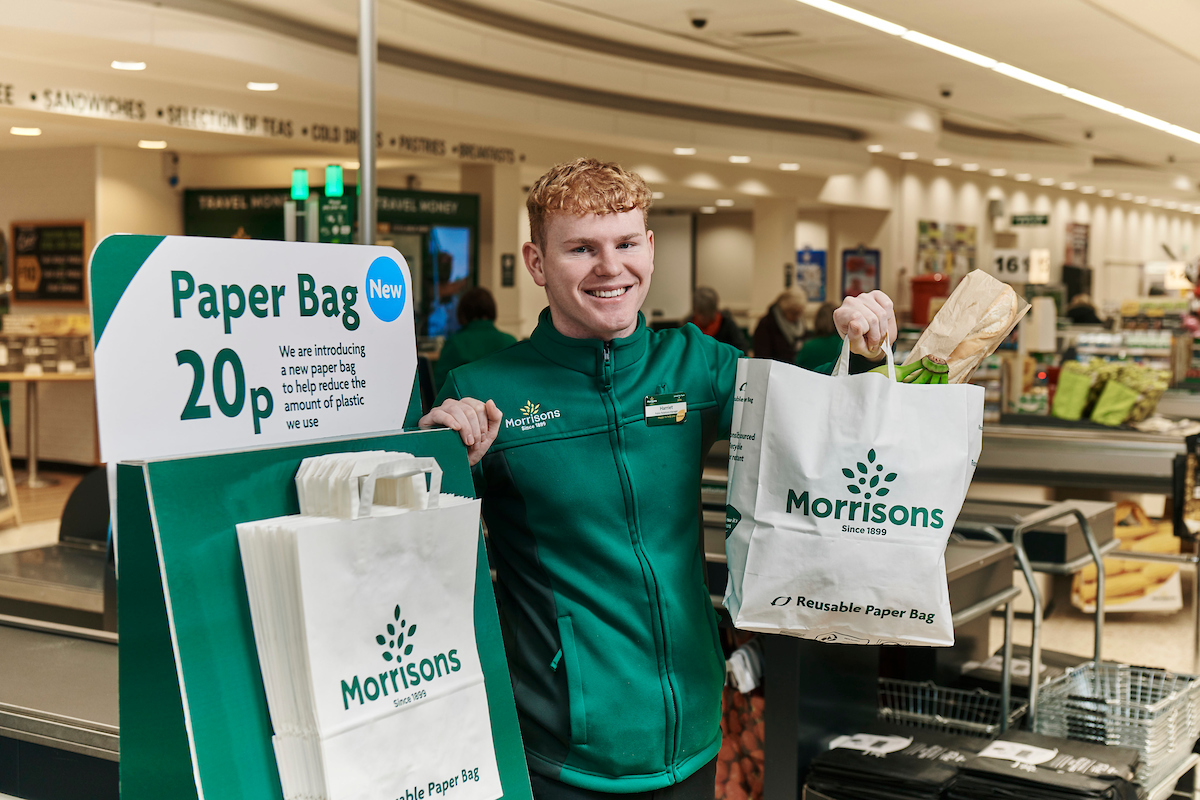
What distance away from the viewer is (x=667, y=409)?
1779 millimetres

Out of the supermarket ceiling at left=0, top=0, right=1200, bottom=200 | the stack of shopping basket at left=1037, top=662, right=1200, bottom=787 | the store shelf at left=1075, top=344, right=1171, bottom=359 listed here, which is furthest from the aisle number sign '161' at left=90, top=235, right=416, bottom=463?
the store shelf at left=1075, top=344, right=1171, bottom=359

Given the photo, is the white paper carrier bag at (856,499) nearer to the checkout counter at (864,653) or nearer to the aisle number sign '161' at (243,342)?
the aisle number sign '161' at (243,342)

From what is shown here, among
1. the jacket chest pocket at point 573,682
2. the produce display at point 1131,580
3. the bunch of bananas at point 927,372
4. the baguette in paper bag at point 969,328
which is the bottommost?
the produce display at point 1131,580

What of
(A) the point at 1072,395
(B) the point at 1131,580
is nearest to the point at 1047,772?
(B) the point at 1131,580

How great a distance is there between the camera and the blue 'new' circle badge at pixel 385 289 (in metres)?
1.68

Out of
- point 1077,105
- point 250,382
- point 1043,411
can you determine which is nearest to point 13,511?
point 1043,411

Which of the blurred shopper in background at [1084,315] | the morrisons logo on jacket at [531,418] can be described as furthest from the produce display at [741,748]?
the blurred shopper in background at [1084,315]

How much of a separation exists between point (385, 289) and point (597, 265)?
12.9 inches

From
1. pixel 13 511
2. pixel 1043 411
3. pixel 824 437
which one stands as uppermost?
pixel 824 437

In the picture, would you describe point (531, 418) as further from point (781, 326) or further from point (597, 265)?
point (781, 326)

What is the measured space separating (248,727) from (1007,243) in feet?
65.6

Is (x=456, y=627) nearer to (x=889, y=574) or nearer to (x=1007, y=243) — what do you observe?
(x=889, y=574)

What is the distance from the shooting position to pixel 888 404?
1.64 metres

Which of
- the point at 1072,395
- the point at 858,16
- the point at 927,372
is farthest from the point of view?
the point at 1072,395
